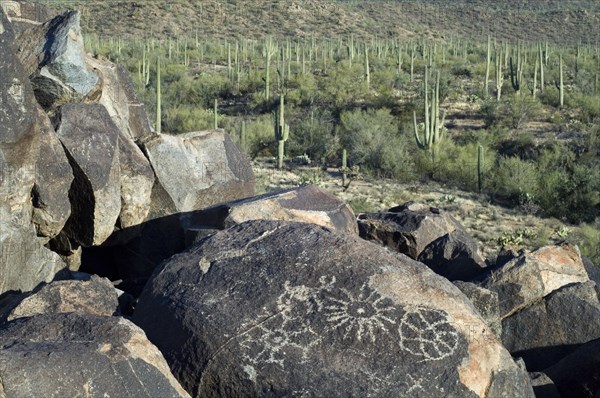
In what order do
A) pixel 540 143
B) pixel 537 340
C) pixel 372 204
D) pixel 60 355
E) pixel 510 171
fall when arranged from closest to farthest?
pixel 60 355, pixel 537 340, pixel 372 204, pixel 510 171, pixel 540 143

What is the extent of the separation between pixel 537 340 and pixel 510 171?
13.1 meters

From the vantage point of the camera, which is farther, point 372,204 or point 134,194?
point 372,204

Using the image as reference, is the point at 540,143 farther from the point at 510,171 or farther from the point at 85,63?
the point at 85,63

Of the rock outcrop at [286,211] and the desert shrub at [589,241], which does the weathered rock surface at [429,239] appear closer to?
the rock outcrop at [286,211]

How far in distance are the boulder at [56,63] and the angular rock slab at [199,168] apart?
948 mm

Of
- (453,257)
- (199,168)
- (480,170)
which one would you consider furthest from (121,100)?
(480,170)

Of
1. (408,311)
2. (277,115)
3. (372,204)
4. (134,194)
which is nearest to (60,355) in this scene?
(408,311)

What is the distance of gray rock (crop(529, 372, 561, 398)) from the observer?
220 inches

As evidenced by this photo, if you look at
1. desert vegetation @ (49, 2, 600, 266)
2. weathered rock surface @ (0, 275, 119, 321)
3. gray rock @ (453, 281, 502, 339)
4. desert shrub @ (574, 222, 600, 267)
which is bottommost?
desert vegetation @ (49, 2, 600, 266)

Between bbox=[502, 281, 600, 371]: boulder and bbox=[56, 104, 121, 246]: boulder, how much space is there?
12.6 feet

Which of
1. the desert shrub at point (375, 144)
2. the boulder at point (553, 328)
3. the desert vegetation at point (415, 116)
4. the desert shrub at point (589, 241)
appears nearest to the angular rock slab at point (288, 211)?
the boulder at point (553, 328)

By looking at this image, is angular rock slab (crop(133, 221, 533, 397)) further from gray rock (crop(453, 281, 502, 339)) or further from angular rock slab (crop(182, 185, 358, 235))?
angular rock slab (crop(182, 185, 358, 235))

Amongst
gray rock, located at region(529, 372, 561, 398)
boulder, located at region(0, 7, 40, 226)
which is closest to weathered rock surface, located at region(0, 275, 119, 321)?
boulder, located at region(0, 7, 40, 226)

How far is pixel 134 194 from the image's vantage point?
8.48 meters
